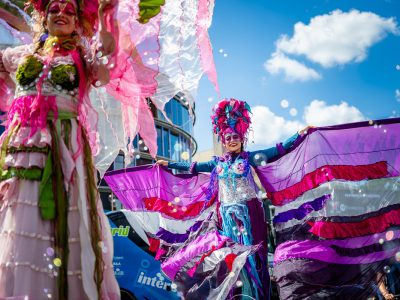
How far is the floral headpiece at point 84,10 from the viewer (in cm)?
229

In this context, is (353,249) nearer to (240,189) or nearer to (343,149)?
(343,149)

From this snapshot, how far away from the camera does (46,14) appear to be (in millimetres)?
2256

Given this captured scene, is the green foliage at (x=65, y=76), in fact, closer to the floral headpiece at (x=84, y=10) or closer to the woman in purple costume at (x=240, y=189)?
the floral headpiece at (x=84, y=10)

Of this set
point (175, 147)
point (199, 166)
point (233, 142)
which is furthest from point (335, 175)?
point (175, 147)

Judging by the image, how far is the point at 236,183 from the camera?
384cm

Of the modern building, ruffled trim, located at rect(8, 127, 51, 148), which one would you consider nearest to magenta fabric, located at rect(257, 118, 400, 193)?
ruffled trim, located at rect(8, 127, 51, 148)

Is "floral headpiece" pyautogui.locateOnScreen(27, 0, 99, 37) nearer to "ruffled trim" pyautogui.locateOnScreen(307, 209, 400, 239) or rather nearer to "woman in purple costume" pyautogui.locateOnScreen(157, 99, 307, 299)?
"woman in purple costume" pyautogui.locateOnScreen(157, 99, 307, 299)

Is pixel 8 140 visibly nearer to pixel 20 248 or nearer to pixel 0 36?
pixel 20 248

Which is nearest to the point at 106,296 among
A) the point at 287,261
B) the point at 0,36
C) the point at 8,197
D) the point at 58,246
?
the point at 58,246

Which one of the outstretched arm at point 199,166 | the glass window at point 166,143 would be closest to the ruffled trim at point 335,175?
the outstretched arm at point 199,166

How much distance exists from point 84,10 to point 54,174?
3.02 feet

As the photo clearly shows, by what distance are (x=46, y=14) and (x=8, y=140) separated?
0.70 m

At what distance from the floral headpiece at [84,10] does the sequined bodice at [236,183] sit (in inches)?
75.5

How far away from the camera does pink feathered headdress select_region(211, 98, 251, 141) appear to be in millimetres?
4137
